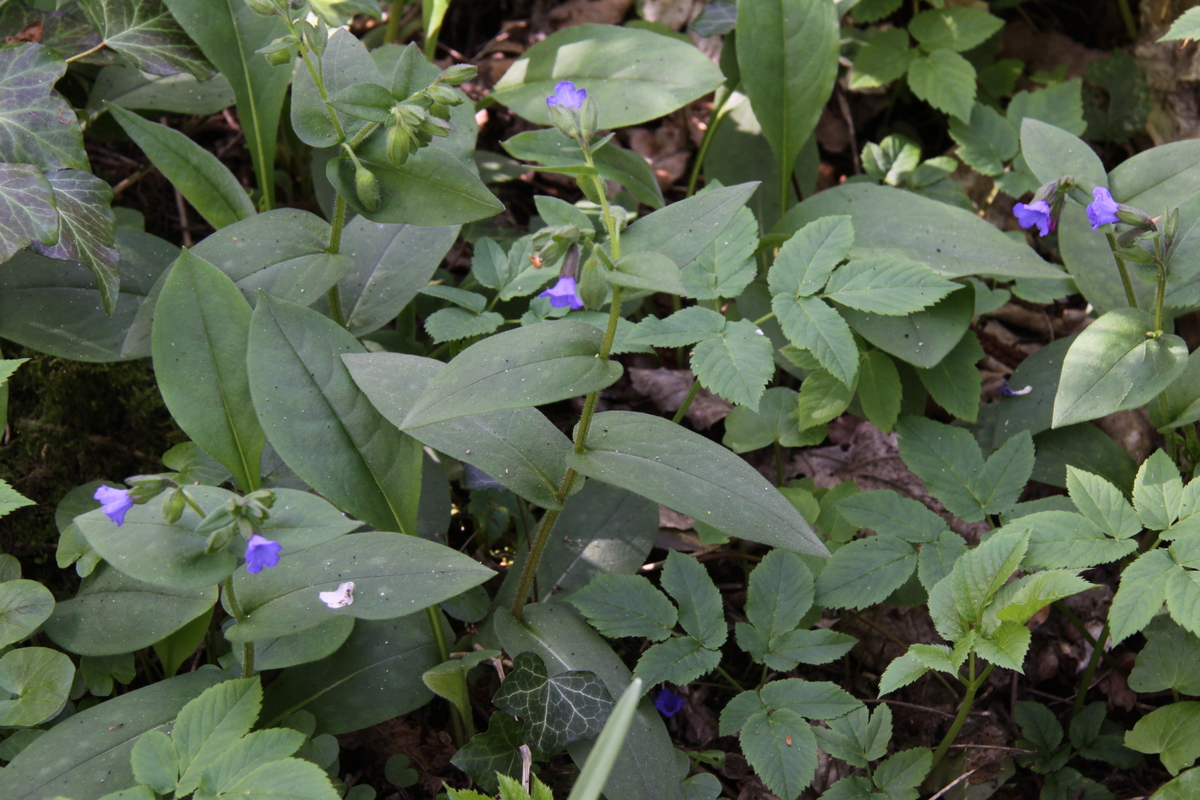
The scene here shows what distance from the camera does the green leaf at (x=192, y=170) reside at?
207cm

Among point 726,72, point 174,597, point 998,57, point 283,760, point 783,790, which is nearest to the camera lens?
point 283,760

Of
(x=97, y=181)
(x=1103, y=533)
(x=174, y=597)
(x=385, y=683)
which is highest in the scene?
(x=97, y=181)

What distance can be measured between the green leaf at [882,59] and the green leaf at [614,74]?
1.97 ft

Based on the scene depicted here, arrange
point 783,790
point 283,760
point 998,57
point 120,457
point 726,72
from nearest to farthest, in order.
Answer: point 283,760, point 783,790, point 120,457, point 726,72, point 998,57

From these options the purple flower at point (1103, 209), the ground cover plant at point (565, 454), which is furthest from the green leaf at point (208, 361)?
the purple flower at point (1103, 209)

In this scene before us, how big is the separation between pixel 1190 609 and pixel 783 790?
732mm

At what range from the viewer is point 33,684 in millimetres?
1595

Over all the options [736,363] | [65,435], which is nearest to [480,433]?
[736,363]

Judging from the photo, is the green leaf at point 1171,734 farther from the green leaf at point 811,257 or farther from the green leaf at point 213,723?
the green leaf at point 213,723

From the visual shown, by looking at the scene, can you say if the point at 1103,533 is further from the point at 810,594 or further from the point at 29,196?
the point at 29,196

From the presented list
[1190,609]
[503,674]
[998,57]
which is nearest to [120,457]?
[503,674]

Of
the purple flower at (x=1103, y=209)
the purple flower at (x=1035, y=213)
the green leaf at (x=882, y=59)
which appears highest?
the green leaf at (x=882, y=59)

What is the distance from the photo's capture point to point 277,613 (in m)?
1.53

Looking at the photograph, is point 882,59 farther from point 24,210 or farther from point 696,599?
point 24,210
